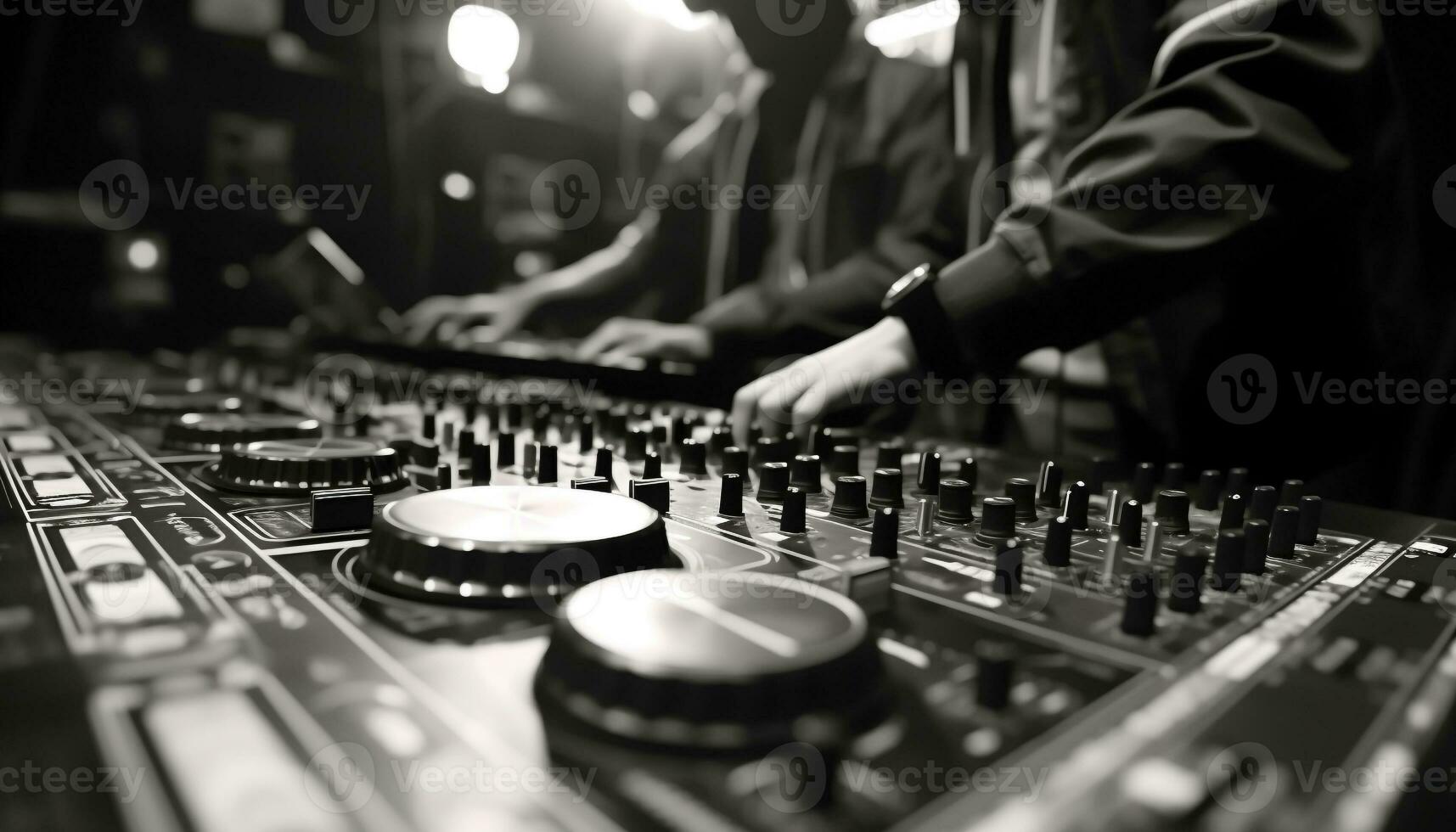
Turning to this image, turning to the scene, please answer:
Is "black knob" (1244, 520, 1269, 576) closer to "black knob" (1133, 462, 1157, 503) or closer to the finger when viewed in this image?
"black knob" (1133, 462, 1157, 503)

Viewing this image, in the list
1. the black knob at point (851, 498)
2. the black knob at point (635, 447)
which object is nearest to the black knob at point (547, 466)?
the black knob at point (635, 447)

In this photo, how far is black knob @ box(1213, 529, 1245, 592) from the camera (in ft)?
1.58

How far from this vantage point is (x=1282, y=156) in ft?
3.14

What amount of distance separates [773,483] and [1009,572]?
0.29m

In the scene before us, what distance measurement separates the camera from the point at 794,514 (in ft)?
1.98

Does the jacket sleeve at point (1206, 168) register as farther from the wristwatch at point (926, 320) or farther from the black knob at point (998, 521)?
the black knob at point (998, 521)

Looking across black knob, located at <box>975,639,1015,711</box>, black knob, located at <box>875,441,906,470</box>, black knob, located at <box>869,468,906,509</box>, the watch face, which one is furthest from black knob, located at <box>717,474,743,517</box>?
the watch face

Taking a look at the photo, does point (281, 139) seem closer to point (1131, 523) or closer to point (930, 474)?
point (930, 474)

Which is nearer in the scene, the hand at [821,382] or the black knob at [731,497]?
the black knob at [731,497]

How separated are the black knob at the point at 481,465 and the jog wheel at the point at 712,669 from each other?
426 millimetres

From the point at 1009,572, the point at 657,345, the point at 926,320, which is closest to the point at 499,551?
the point at 1009,572

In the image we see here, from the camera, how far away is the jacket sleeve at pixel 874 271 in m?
2.23

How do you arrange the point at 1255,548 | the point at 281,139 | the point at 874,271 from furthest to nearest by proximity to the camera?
1. the point at 281,139
2. the point at 874,271
3. the point at 1255,548

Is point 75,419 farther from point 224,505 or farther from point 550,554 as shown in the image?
point 550,554
